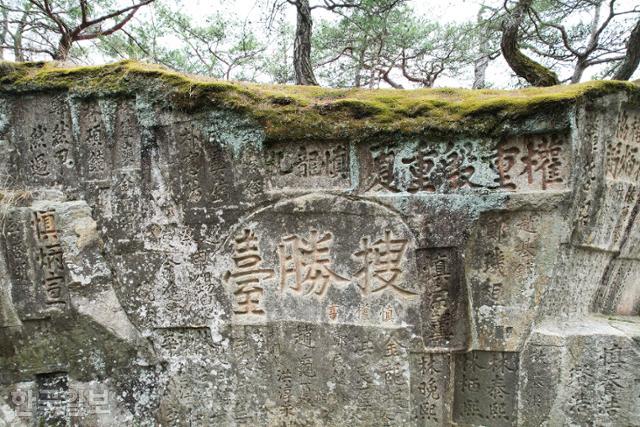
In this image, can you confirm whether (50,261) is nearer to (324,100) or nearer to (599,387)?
(324,100)

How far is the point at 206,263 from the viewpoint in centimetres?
361

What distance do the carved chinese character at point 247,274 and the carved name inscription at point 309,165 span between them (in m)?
0.51

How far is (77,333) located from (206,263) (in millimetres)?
1252

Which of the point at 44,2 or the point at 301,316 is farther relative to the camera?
the point at 44,2

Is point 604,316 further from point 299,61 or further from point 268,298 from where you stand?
point 299,61

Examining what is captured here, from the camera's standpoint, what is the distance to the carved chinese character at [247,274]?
3.57 meters

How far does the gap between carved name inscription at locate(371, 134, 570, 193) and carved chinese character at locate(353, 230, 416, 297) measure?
1.35 ft

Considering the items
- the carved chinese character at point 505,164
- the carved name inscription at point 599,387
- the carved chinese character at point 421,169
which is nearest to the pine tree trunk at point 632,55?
Answer: the carved chinese character at point 505,164

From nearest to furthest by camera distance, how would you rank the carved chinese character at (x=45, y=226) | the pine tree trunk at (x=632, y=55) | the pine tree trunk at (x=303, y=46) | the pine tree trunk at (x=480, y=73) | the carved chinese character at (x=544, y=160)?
the carved chinese character at (x=544, y=160), the carved chinese character at (x=45, y=226), the pine tree trunk at (x=632, y=55), the pine tree trunk at (x=303, y=46), the pine tree trunk at (x=480, y=73)

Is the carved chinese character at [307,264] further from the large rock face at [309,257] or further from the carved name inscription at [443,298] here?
the carved name inscription at [443,298]

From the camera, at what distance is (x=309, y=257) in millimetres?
3527

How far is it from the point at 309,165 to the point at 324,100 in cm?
59

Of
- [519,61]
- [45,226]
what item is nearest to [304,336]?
[45,226]

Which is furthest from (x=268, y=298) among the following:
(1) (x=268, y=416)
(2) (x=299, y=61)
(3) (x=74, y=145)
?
(2) (x=299, y=61)
